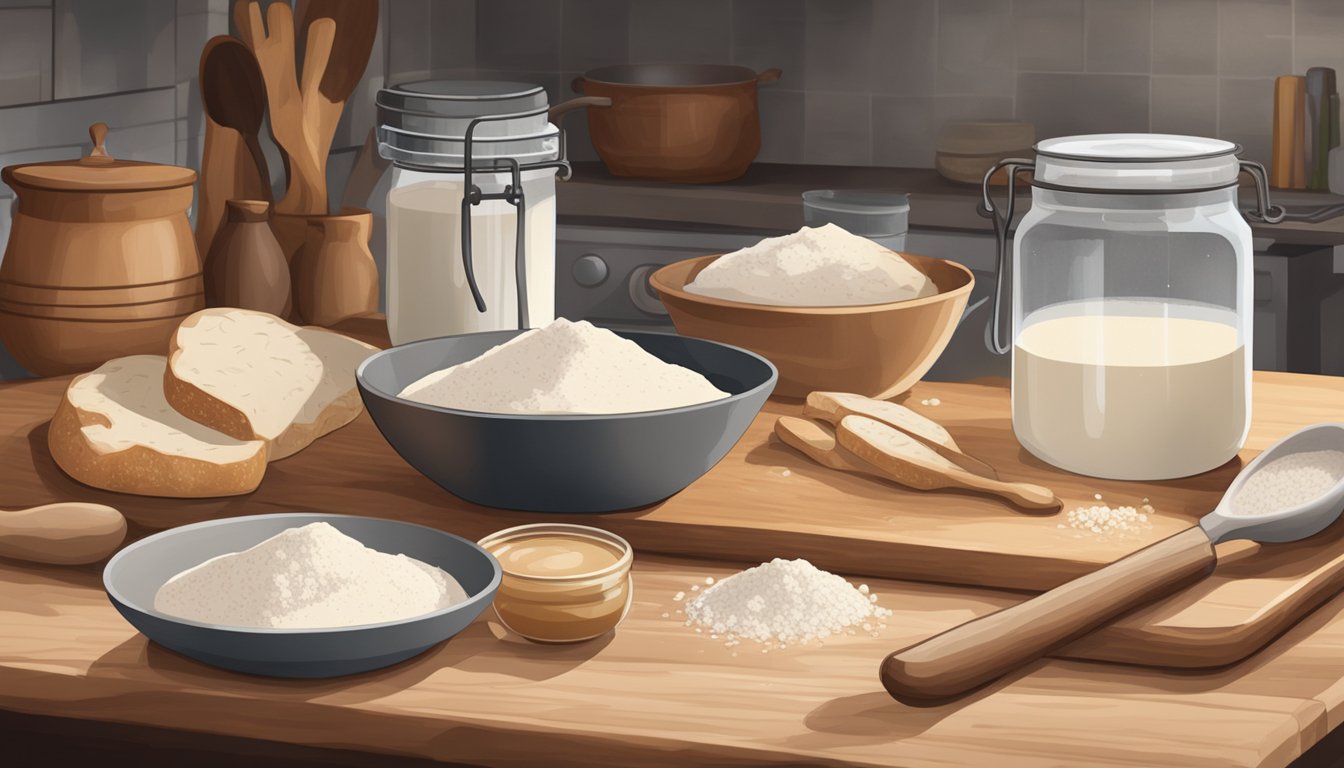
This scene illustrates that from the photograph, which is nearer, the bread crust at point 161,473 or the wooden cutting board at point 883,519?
the wooden cutting board at point 883,519

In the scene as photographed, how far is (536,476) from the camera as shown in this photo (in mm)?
1131

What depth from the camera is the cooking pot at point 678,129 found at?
317 cm

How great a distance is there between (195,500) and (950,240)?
2.06 metres

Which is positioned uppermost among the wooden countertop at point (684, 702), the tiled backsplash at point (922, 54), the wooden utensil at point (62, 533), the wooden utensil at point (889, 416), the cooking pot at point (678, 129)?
the tiled backsplash at point (922, 54)

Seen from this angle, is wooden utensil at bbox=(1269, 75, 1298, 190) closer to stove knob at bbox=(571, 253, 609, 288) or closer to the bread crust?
stove knob at bbox=(571, 253, 609, 288)

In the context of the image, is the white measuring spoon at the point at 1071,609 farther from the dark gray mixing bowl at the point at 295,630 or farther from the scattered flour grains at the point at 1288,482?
the dark gray mixing bowl at the point at 295,630

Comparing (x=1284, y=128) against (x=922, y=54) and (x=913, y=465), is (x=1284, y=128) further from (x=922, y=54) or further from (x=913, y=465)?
(x=913, y=465)

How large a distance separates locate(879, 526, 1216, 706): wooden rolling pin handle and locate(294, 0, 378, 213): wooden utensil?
43.8 inches

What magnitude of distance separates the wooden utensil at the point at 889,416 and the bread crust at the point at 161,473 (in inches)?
18.5

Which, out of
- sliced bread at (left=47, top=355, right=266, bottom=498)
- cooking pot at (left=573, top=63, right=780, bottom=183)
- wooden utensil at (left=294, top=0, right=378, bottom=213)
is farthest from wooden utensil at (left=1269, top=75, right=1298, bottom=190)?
sliced bread at (left=47, top=355, right=266, bottom=498)

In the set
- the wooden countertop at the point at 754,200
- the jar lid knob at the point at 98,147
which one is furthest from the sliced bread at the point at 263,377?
the wooden countertop at the point at 754,200

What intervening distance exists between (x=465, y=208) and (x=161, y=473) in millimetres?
372

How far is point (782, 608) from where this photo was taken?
999 mm

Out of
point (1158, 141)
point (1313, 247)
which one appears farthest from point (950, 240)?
point (1158, 141)
